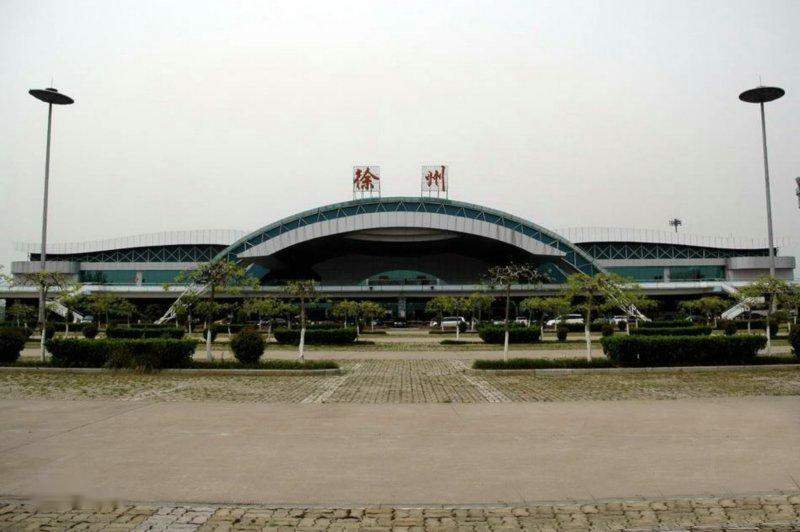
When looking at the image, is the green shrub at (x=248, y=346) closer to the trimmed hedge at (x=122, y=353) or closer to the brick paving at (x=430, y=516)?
the trimmed hedge at (x=122, y=353)

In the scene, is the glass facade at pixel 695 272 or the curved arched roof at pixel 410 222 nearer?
the curved arched roof at pixel 410 222

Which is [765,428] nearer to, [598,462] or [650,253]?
[598,462]

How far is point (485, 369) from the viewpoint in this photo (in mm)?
18266

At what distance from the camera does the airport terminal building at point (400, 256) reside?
2359 inches

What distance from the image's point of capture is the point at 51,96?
48500 millimetres

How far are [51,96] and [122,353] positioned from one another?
1585 inches

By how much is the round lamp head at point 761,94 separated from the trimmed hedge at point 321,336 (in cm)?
3660

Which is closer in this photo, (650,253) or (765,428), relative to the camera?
(765,428)

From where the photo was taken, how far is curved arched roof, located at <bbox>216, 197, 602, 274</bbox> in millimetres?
59562

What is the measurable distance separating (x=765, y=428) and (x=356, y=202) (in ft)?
174

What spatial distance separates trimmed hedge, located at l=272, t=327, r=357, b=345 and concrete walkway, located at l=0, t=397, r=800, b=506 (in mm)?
22723

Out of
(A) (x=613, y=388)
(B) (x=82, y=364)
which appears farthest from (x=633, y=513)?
(B) (x=82, y=364)

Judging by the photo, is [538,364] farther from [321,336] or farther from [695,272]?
[695,272]

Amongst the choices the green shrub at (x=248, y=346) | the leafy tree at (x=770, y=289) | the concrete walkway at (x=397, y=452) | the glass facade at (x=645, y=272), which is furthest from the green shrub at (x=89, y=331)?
the glass facade at (x=645, y=272)
